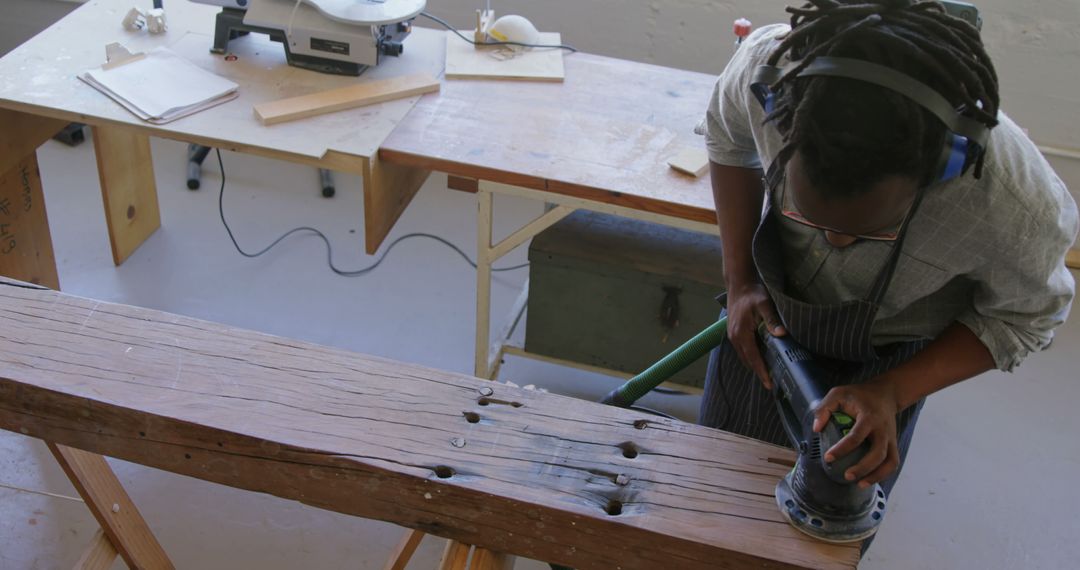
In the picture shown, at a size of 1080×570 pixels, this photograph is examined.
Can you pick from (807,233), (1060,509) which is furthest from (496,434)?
(1060,509)

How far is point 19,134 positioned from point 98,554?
1.13 metres

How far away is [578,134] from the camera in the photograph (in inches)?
82.4

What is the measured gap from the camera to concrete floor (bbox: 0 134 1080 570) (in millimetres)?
2096

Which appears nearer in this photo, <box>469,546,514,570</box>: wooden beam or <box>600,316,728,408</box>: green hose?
<box>469,546,514,570</box>: wooden beam

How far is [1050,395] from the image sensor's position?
2.65 metres

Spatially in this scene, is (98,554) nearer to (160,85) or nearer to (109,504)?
(109,504)

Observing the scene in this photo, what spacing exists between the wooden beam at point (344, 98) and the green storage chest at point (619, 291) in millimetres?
481

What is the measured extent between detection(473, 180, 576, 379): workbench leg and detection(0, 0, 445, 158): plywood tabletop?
283 millimetres

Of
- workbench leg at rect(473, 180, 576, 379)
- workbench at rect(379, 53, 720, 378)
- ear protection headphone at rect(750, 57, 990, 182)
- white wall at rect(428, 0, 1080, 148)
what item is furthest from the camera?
white wall at rect(428, 0, 1080, 148)

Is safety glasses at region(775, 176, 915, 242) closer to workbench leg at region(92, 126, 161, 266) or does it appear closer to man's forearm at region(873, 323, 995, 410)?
man's forearm at region(873, 323, 995, 410)

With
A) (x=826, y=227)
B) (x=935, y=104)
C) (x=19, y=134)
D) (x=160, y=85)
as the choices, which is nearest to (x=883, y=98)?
(x=935, y=104)

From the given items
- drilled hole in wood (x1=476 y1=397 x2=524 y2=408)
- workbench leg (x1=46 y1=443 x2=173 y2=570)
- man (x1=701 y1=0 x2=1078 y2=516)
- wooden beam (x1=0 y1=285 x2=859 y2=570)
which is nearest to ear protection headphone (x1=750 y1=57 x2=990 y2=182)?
man (x1=701 y1=0 x2=1078 y2=516)

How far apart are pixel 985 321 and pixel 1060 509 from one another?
148cm

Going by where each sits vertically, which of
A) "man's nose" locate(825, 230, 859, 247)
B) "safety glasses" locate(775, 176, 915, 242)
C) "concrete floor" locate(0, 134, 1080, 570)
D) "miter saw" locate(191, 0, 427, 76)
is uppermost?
"safety glasses" locate(775, 176, 915, 242)
